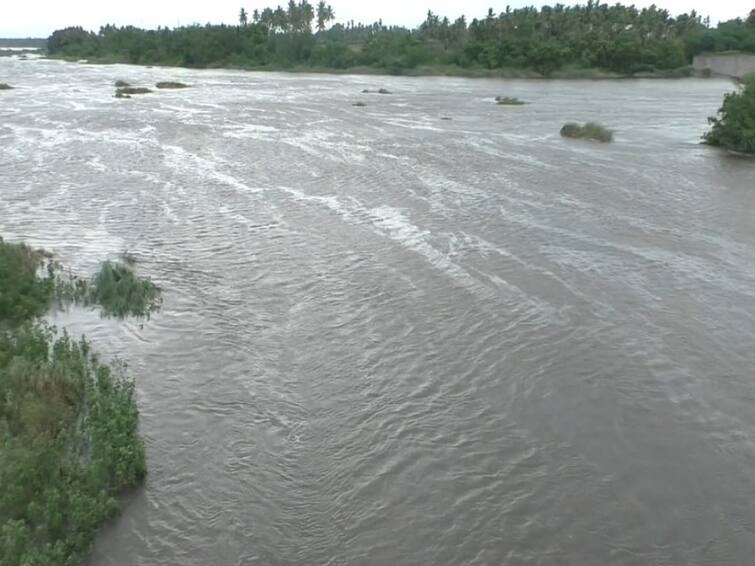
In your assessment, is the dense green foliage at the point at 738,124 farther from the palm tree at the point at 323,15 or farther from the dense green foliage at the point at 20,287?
the palm tree at the point at 323,15

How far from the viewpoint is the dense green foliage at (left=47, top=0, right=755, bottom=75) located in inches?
3925

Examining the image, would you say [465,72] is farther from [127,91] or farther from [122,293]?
[122,293]

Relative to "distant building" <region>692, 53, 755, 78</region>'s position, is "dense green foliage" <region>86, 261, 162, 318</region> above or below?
below

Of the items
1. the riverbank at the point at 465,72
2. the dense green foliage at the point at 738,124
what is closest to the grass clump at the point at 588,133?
the dense green foliage at the point at 738,124

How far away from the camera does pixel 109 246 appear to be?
20.1 m

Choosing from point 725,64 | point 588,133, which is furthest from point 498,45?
point 588,133

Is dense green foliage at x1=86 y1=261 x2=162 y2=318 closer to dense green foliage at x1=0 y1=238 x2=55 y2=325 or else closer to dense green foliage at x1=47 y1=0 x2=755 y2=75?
dense green foliage at x1=0 y1=238 x2=55 y2=325

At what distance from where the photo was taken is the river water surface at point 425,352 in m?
9.09

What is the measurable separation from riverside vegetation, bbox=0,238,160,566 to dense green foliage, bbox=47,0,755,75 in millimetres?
93597

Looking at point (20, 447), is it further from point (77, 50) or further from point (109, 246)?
point (77, 50)

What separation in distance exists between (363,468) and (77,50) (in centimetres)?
15171

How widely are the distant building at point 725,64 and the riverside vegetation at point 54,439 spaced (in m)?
94.3

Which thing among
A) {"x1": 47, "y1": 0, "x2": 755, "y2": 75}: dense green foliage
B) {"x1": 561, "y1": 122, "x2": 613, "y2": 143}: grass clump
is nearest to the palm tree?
{"x1": 47, "y1": 0, "x2": 755, "y2": 75}: dense green foliage

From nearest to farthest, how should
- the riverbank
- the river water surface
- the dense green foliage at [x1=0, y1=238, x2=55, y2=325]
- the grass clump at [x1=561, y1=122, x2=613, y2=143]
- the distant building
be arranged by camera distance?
the river water surface
the dense green foliage at [x1=0, y1=238, x2=55, y2=325]
the grass clump at [x1=561, y1=122, x2=613, y2=143]
the distant building
the riverbank
